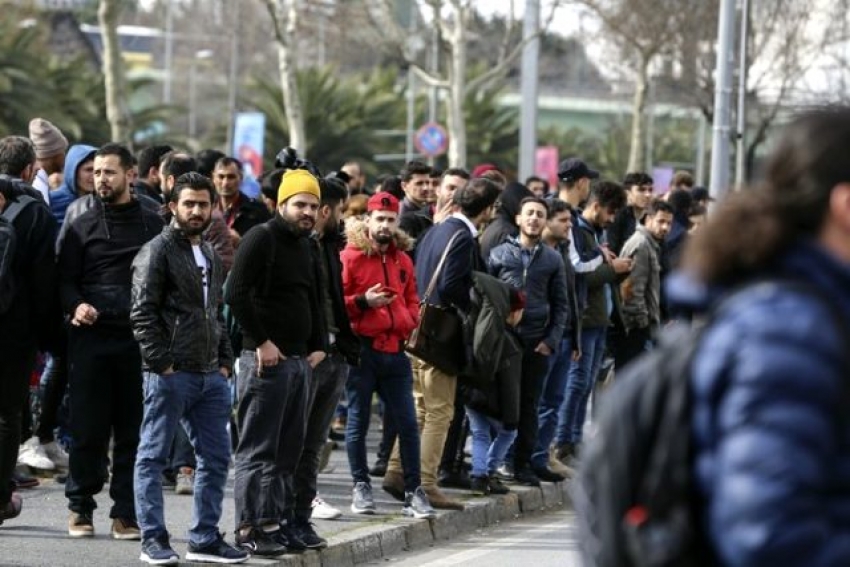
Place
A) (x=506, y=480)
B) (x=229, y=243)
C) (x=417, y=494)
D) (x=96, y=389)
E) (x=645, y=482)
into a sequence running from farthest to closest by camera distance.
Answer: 1. (x=506, y=480)
2. (x=229, y=243)
3. (x=417, y=494)
4. (x=96, y=389)
5. (x=645, y=482)

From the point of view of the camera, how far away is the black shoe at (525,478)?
1303 centimetres

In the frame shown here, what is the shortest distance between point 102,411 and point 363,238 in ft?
6.85

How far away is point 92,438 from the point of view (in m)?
9.56

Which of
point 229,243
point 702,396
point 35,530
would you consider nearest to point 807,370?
point 702,396

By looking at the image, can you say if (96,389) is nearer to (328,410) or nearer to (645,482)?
(328,410)

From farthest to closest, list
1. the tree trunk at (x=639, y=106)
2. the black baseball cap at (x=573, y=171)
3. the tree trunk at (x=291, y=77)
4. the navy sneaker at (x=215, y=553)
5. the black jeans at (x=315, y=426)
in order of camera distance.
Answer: the tree trunk at (x=639, y=106) → the tree trunk at (x=291, y=77) → the black baseball cap at (x=573, y=171) → the black jeans at (x=315, y=426) → the navy sneaker at (x=215, y=553)

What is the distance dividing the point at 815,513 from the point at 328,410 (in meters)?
7.10

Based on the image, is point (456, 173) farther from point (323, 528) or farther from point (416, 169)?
point (323, 528)

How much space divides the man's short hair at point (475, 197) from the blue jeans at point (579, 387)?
8.66ft

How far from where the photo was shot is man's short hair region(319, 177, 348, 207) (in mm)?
10336

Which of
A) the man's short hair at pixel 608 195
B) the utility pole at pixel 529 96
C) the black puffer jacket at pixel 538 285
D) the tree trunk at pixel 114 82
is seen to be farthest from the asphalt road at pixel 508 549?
the tree trunk at pixel 114 82

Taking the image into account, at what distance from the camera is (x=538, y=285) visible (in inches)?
501

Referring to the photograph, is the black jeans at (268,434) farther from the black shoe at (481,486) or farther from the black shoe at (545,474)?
the black shoe at (545,474)

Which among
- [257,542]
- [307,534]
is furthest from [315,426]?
[257,542]
